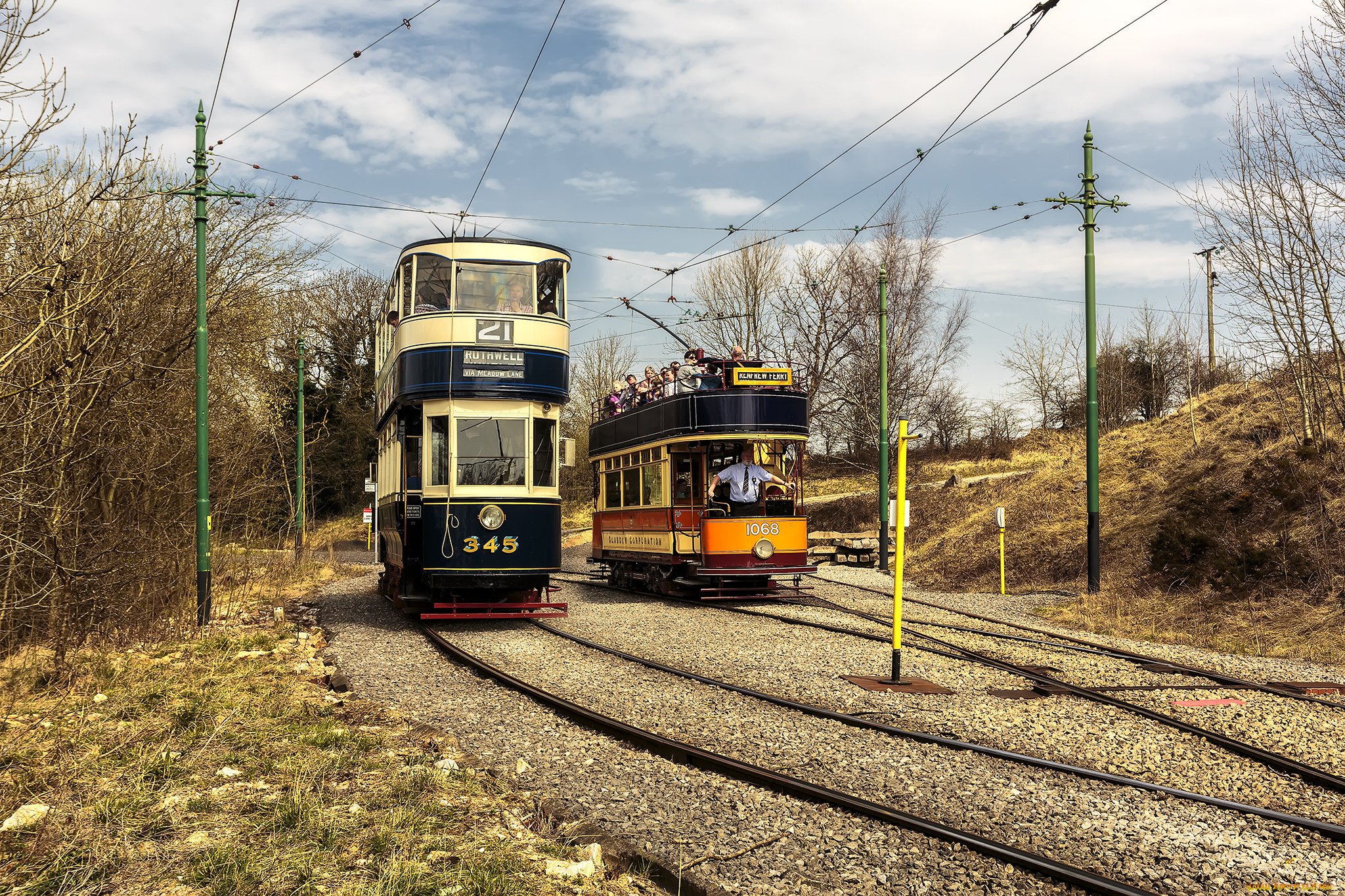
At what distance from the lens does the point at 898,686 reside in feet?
29.9

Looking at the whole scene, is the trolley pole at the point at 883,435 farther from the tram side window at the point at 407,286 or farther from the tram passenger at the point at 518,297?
the tram side window at the point at 407,286

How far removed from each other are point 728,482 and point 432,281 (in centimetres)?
595

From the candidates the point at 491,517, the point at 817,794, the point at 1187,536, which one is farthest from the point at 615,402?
the point at 817,794

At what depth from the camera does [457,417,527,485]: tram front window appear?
1303 centimetres

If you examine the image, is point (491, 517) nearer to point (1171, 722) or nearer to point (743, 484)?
point (743, 484)

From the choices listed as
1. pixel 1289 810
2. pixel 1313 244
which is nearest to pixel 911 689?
pixel 1289 810

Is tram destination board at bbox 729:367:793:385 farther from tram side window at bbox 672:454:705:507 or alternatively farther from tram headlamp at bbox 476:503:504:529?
tram headlamp at bbox 476:503:504:529

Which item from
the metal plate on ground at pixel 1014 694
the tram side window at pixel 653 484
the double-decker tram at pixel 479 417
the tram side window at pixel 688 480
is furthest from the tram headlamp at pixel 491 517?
the metal plate on ground at pixel 1014 694

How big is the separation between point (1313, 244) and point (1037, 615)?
23.6ft

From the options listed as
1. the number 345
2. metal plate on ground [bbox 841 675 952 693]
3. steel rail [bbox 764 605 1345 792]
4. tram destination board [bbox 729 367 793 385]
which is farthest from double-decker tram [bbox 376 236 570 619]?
metal plate on ground [bbox 841 675 952 693]

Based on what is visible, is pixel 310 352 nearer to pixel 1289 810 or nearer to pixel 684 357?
pixel 684 357

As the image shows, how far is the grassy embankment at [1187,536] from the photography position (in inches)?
543

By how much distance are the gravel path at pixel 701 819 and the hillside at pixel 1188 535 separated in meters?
8.84

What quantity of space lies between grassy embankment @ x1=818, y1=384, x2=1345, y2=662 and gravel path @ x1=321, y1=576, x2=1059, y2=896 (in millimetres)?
8765
